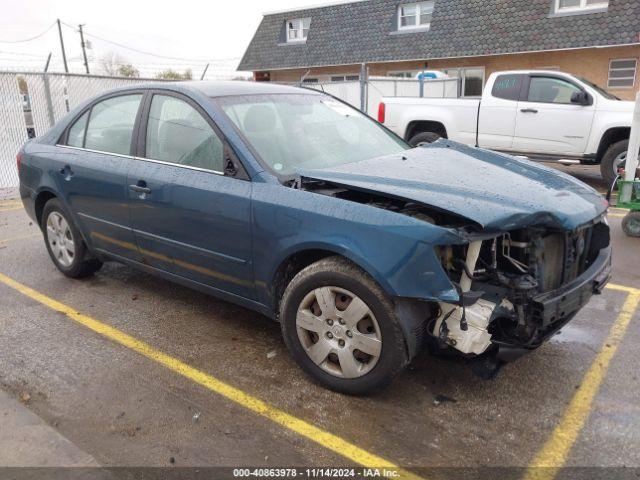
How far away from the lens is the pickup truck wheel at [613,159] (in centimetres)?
859

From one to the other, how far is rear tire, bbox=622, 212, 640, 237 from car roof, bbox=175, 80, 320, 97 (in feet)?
13.7

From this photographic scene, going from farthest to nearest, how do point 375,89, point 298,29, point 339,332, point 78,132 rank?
point 298,29
point 375,89
point 78,132
point 339,332

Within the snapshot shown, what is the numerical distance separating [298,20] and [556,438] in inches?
1025

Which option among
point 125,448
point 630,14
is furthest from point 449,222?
point 630,14

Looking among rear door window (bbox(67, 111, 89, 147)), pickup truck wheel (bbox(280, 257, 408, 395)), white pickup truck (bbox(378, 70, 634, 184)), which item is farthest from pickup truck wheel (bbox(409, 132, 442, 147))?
pickup truck wheel (bbox(280, 257, 408, 395))

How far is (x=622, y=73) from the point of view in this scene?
17.1 meters

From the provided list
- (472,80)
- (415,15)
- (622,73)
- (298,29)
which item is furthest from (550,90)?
(298,29)

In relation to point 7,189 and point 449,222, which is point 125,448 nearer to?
point 449,222

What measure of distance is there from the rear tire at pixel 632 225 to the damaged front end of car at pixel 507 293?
12.3 feet

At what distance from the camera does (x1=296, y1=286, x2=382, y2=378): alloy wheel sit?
9.23ft

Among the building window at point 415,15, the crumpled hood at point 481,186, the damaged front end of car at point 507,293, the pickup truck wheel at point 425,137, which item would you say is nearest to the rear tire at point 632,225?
the crumpled hood at point 481,186

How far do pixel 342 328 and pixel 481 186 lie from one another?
1068 mm

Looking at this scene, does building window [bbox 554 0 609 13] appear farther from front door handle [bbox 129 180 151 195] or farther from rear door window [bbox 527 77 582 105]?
front door handle [bbox 129 180 151 195]

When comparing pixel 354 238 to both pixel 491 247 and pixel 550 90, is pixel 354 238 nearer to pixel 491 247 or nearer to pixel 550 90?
pixel 491 247
